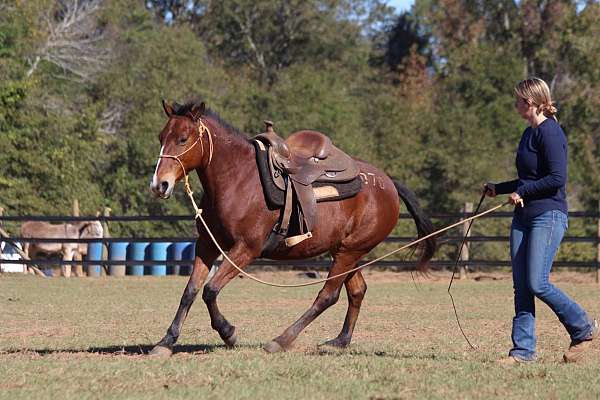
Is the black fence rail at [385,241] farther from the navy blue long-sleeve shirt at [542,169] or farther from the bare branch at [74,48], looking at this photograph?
the bare branch at [74,48]

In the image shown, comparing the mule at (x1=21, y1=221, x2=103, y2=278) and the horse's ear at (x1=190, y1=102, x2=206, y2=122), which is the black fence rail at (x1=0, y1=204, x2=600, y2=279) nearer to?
the mule at (x1=21, y1=221, x2=103, y2=278)

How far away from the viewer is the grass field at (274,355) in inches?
266

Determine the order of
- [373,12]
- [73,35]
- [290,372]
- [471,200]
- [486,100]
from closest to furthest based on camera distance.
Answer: [290,372], [471,200], [73,35], [486,100], [373,12]

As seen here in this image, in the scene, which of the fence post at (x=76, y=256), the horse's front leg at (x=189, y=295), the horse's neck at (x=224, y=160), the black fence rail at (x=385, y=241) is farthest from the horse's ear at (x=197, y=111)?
the fence post at (x=76, y=256)

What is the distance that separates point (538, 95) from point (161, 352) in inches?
143

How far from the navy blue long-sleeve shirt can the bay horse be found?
2140mm

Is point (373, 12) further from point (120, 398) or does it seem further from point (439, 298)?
point (120, 398)

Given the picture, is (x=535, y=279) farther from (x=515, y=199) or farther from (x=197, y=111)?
(x=197, y=111)

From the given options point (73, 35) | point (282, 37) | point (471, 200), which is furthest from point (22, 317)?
point (282, 37)

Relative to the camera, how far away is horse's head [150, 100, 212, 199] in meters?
8.54

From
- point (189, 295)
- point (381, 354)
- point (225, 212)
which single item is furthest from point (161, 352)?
point (381, 354)

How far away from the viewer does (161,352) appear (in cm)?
848

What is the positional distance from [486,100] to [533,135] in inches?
1319

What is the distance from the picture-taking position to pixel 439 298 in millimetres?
16844
